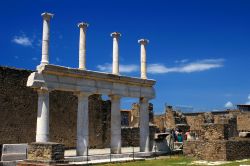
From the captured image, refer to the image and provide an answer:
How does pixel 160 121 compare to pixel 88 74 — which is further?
pixel 160 121

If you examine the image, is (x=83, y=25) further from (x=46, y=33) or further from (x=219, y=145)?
(x=219, y=145)

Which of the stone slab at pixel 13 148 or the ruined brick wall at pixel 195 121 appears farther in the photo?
the ruined brick wall at pixel 195 121

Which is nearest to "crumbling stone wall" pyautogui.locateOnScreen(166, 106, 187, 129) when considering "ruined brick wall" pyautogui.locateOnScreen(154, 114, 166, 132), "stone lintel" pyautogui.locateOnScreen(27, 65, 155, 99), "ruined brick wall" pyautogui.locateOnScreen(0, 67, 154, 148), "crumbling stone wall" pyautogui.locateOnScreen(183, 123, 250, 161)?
"ruined brick wall" pyautogui.locateOnScreen(154, 114, 166, 132)

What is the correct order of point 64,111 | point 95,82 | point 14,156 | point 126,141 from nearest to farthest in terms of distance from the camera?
point 14,156 < point 95,82 < point 64,111 < point 126,141

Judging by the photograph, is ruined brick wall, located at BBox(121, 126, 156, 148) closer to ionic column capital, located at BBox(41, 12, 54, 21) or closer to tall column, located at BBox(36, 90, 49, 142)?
tall column, located at BBox(36, 90, 49, 142)

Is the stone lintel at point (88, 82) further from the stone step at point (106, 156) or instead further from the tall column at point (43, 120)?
the stone step at point (106, 156)

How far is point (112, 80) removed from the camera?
21.4 metres

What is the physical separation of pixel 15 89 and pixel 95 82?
18.8 ft

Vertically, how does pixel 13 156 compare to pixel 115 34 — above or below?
below

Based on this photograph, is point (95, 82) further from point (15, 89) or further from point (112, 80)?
point (15, 89)

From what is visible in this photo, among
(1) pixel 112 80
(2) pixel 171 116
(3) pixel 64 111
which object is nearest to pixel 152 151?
(1) pixel 112 80

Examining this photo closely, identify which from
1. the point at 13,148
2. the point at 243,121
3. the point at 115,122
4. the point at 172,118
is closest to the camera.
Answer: the point at 13,148

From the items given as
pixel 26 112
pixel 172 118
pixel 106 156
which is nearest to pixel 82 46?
pixel 106 156

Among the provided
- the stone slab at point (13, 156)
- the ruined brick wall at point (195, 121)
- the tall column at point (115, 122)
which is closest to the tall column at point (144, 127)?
the tall column at point (115, 122)
